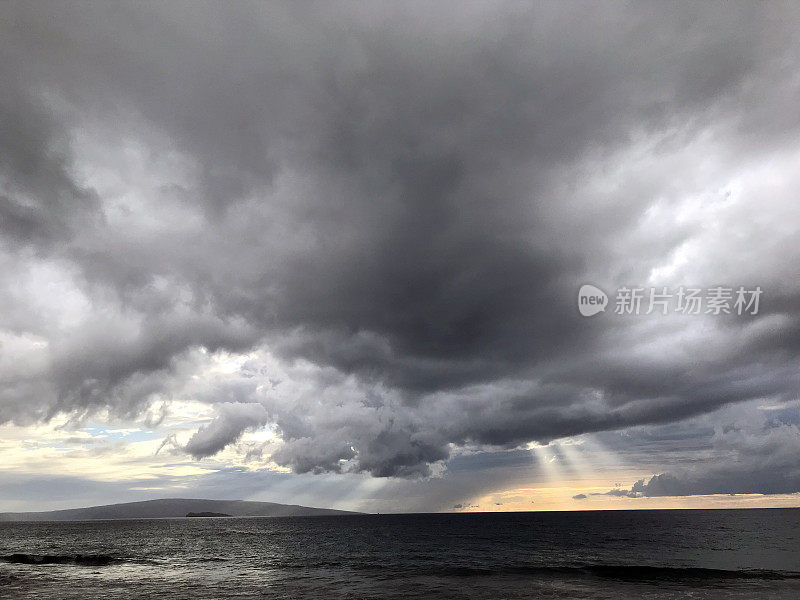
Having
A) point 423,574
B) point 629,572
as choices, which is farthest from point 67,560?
point 629,572

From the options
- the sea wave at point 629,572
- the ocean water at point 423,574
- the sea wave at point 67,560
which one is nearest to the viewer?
the ocean water at point 423,574

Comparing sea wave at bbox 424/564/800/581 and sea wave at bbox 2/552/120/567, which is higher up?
sea wave at bbox 424/564/800/581

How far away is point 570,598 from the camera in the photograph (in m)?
43.7

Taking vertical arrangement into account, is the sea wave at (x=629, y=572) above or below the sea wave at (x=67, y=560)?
above

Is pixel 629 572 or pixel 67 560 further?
pixel 67 560

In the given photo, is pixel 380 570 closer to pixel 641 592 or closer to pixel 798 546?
pixel 641 592

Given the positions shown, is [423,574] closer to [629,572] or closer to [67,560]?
[629,572]

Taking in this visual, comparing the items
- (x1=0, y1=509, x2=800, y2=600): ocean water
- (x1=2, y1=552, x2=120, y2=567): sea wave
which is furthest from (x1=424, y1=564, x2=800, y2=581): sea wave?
(x1=2, y1=552, x2=120, y2=567): sea wave

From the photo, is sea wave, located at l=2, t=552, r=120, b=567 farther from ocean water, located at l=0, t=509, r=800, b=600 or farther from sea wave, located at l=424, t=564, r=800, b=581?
sea wave, located at l=424, t=564, r=800, b=581

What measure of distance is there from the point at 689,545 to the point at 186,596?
105 metres

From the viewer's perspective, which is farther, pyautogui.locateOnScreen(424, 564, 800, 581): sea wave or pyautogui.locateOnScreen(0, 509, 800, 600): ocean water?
pyautogui.locateOnScreen(424, 564, 800, 581): sea wave

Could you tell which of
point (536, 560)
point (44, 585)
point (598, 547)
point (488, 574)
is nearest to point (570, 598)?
point (488, 574)

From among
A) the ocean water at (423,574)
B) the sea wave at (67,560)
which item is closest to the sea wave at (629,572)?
the ocean water at (423,574)

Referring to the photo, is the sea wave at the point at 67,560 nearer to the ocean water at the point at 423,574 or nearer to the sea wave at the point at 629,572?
the ocean water at the point at 423,574
